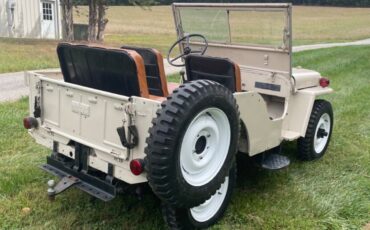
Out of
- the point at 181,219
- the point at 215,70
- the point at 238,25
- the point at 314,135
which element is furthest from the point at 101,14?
the point at 181,219

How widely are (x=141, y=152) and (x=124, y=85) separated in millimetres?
545

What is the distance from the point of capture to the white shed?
19.3 meters

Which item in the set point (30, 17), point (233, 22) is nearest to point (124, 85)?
point (233, 22)

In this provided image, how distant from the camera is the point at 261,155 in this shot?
408 cm

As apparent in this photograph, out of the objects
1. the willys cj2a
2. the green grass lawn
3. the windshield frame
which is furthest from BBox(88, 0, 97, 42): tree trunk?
the willys cj2a

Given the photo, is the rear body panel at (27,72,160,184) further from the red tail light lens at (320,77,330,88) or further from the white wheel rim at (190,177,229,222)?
the red tail light lens at (320,77,330,88)

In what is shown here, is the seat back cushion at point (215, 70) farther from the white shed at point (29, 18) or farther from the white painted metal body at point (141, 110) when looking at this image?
the white shed at point (29, 18)

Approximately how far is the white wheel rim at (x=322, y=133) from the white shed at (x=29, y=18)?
57.3 feet

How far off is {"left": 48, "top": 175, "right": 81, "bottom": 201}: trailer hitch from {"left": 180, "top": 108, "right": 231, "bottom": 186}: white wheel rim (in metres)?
0.88

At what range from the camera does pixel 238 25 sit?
4727 mm

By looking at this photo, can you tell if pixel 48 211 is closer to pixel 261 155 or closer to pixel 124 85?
pixel 124 85

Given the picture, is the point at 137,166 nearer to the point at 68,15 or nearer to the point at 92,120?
the point at 92,120

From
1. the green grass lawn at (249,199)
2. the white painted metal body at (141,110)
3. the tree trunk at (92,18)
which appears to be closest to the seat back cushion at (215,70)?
the white painted metal body at (141,110)

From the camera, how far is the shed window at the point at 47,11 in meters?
20.3
